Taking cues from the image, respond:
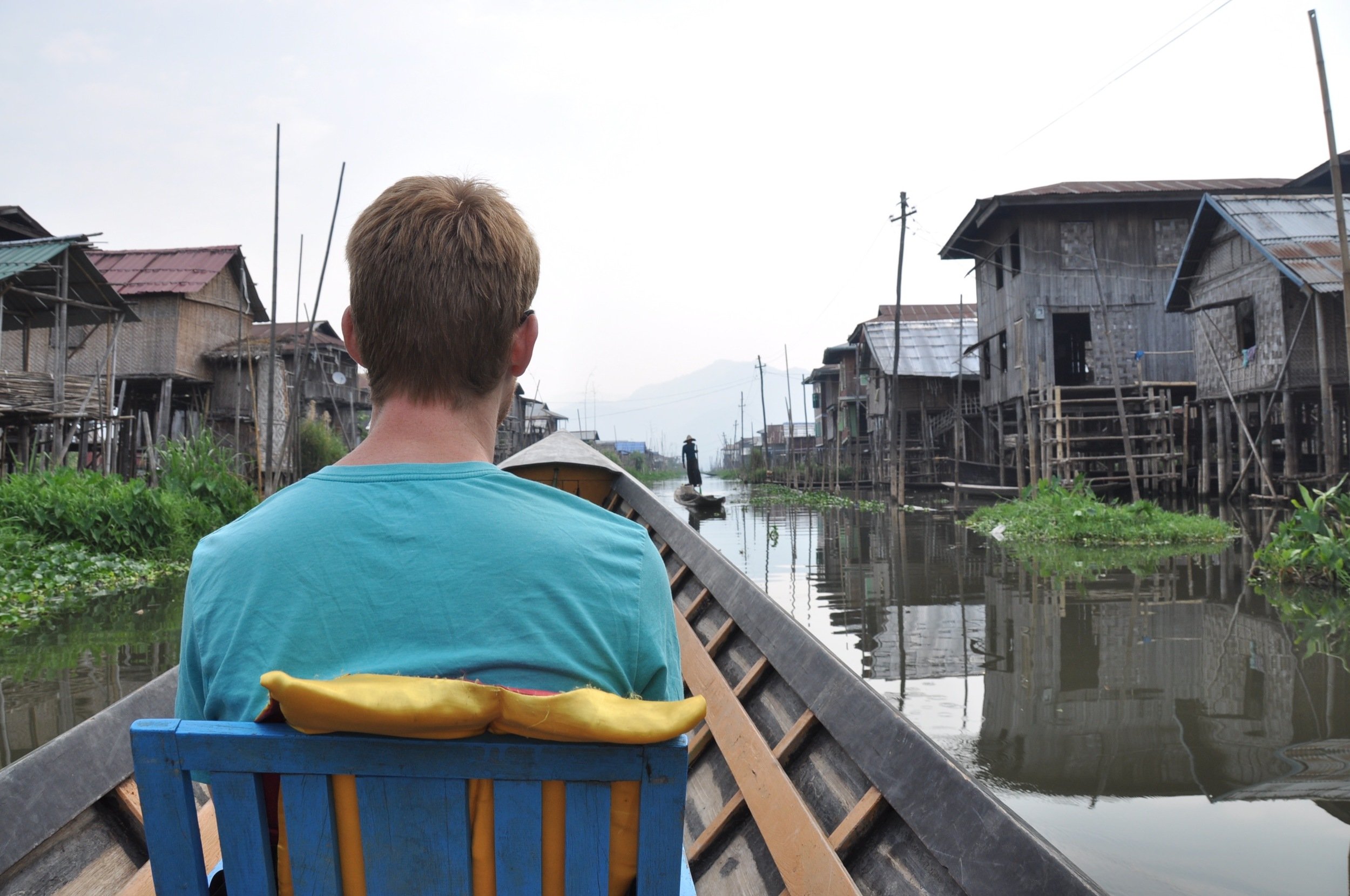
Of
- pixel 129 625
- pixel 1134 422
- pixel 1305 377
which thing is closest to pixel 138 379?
pixel 129 625

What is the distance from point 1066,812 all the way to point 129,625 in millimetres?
8043

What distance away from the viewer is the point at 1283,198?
1578 cm

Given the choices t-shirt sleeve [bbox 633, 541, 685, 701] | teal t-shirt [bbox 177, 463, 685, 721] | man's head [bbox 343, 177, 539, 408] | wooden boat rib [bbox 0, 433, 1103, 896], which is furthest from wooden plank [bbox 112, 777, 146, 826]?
t-shirt sleeve [bbox 633, 541, 685, 701]

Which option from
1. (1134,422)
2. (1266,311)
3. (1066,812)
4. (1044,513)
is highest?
(1266,311)

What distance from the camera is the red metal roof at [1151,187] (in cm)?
2022

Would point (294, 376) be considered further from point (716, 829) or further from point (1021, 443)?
point (716, 829)

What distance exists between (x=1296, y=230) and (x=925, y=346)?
15097 mm

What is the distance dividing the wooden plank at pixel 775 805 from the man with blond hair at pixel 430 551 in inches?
39.9

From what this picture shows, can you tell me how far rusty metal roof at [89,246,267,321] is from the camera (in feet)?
82.3

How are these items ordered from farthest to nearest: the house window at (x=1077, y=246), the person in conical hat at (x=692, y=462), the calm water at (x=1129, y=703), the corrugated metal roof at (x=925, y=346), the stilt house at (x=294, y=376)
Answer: the corrugated metal roof at (x=925, y=346) < the stilt house at (x=294, y=376) < the person in conical hat at (x=692, y=462) < the house window at (x=1077, y=246) < the calm water at (x=1129, y=703)

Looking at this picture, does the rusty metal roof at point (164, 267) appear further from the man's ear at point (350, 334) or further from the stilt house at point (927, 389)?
the man's ear at point (350, 334)

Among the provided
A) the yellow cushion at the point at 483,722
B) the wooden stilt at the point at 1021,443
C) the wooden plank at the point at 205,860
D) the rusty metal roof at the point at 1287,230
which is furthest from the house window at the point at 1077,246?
the yellow cushion at the point at 483,722

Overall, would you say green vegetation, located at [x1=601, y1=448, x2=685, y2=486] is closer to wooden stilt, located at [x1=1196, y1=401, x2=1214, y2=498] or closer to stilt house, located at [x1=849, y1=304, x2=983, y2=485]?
stilt house, located at [x1=849, y1=304, x2=983, y2=485]

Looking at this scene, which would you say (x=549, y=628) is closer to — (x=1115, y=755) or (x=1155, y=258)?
(x=1115, y=755)
